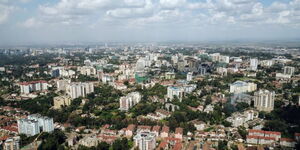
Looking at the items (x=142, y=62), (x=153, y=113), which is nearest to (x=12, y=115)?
(x=153, y=113)

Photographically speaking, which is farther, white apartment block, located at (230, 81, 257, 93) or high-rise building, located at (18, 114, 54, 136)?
white apartment block, located at (230, 81, 257, 93)

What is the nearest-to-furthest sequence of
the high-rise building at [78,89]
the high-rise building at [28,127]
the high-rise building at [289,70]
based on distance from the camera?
1. the high-rise building at [28,127]
2. the high-rise building at [78,89]
3. the high-rise building at [289,70]

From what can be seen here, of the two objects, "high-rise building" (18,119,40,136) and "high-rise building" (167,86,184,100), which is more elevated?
"high-rise building" (167,86,184,100)

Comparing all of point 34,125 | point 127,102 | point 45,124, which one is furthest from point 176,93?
point 34,125

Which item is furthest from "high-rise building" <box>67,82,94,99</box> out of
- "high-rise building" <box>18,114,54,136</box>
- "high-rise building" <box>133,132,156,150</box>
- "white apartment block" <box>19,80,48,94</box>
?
"high-rise building" <box>133,132,156,150</box>

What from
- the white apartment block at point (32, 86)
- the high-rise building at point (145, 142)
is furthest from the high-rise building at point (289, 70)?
the white apartment block at point (32, 86)

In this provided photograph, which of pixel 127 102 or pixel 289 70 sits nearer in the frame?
pixel 127 102

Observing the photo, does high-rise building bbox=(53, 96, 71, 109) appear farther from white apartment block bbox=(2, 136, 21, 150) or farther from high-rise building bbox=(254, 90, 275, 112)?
high-rise building bbox=(254, 90, 275, 112)

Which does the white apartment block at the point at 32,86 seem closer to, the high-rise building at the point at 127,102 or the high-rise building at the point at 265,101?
the high-rise building at the point at 127,102

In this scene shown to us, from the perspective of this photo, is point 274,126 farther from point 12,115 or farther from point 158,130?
point 12,115

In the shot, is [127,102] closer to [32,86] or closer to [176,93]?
[176,93]

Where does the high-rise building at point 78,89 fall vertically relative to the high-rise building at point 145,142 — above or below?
above
